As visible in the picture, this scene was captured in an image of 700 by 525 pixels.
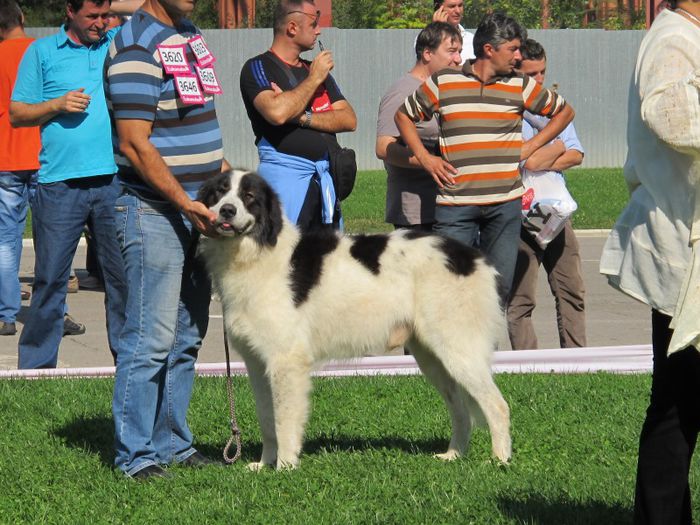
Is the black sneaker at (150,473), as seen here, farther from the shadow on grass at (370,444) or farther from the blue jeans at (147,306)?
the shadow on grass at (370,444)

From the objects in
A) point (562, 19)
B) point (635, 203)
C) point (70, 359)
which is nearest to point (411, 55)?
point (562, 19)

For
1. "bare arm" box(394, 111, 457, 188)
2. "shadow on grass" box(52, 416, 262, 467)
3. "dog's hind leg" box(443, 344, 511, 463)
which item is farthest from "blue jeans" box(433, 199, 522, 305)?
"shadow on grass" box(52, 416, 262, 467)

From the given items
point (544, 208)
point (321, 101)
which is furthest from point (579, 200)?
point (321, 101)

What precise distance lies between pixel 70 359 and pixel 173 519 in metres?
4.72

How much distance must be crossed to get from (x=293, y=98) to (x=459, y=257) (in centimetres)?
155

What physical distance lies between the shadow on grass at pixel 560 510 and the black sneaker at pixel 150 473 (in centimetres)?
165

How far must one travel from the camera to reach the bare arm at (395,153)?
827cm

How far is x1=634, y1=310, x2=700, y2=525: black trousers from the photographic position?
4.17m

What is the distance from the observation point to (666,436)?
423cm

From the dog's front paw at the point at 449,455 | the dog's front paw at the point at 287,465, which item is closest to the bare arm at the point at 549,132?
the dog's front paw at the point at 449,455

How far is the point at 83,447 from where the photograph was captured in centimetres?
647

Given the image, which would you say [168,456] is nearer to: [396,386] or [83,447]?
[83,447]

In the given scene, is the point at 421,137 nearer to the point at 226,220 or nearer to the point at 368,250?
the point at 368,250

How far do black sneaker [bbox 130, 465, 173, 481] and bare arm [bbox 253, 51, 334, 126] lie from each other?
2.26 m
